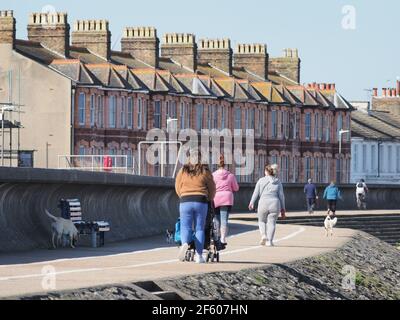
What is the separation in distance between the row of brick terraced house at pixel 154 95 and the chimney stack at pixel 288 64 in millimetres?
92

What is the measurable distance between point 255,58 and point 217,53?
194 inches

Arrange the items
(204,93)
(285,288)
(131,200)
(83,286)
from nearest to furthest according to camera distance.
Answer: (83,286) < (285,288) < (131,200) < (204,93)

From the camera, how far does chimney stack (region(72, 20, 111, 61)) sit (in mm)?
89625

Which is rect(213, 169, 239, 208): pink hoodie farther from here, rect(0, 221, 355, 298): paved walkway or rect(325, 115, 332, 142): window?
rect(325, 115, 332, 142): window

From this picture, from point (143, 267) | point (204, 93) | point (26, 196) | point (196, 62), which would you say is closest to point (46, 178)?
point (26, 196)

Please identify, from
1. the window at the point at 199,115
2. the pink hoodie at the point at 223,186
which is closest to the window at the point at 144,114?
the window at the point at 199,115

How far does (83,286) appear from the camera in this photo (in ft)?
60.5

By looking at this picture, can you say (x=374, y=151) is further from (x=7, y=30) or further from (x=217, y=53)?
(x=7, y=30)

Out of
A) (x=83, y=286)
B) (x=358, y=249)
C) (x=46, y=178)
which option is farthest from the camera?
(x=358, y=249)

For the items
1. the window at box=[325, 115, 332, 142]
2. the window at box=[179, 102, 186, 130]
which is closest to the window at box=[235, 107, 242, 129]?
the window at box=[179, 102, 186, 130]

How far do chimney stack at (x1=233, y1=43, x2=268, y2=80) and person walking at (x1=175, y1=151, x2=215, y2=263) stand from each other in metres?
84.3
